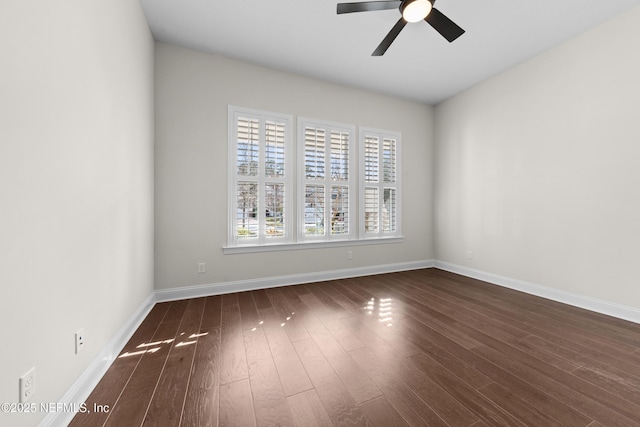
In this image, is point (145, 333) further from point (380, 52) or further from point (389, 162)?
point (389, 162)

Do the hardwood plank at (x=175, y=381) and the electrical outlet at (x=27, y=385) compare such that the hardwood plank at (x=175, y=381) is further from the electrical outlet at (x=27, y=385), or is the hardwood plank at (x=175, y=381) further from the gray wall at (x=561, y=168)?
the gray wall at (x=561, y=168)

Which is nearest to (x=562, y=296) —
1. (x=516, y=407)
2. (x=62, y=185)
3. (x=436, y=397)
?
(x=516, y=407)

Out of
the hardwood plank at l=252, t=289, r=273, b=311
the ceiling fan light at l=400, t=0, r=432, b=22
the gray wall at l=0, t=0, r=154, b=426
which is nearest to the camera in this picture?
the gray wall at l=0, t=0, r=154, b=426

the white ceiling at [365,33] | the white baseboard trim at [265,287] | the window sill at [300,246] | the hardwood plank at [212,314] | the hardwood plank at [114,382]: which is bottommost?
the hardwood plank at [114,382]

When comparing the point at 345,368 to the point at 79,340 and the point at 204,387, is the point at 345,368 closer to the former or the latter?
the point at 204,387

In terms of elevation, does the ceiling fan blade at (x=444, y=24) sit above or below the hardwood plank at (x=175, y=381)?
above

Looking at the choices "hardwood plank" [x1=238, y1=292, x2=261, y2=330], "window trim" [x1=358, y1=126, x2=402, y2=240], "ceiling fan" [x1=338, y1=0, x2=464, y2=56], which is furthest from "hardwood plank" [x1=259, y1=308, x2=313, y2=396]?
"ceiling fan" [x1=338, y1=0, x2=464, y2=56]

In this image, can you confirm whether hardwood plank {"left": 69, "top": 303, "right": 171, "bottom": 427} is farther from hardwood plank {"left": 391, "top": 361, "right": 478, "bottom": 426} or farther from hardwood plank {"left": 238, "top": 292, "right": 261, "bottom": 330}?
hardwood plank {"left": 391, "top": 361, "right": 478, "bottom": 426}

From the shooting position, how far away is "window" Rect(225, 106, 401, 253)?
3.24 m

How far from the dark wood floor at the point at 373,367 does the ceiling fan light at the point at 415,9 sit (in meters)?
2.73

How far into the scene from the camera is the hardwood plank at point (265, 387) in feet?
4.10

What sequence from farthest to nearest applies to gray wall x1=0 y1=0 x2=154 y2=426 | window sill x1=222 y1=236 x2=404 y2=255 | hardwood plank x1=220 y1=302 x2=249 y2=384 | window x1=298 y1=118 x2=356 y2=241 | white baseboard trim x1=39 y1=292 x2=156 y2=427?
window x1=298 y1=118 x2=356 y2=241, window sill x1=222 y1=236 x2=404 y2=255, hardwood plank x1=220 y1=302 x2=249 y2=384, white baseboard trim x1=39 y1=292 x2=156 y2=427, gray wall x1=0 y1=0 x2=154 y2=426

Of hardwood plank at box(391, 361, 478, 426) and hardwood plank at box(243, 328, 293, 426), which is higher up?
hardwood plank at box(391, 361, 478, 426)

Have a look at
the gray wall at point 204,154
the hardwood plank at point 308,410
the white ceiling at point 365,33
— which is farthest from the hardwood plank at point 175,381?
the white ceiling at point 365,33
